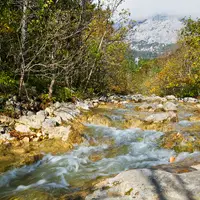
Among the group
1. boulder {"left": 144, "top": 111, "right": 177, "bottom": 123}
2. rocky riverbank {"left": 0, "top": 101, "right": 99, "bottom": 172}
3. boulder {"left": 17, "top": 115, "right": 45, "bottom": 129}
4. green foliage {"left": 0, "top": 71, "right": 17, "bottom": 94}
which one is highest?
green foliage {"left": 0, "top": 71, "right": 17, "bottom": 94}

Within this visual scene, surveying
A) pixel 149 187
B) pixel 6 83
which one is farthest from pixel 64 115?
pixel 149 187

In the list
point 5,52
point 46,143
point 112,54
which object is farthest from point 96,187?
point 112,54

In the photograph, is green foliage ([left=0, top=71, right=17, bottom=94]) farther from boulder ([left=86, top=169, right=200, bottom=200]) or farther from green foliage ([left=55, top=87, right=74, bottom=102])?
boulder ([left=86, top=169, right=200, bottom=200])

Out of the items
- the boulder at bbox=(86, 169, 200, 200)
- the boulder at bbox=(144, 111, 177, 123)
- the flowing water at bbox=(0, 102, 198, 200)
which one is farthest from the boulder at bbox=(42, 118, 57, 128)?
the boulder at bbox=(86, 169, 200, 200)

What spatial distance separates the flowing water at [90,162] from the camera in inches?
226

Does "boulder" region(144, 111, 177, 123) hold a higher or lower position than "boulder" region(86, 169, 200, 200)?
lower

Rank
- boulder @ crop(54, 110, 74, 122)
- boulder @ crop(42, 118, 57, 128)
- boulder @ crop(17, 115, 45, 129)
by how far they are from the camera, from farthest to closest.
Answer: boulder @ crop(54, 110, 74, 122) → boulder @ crop(42, 118, 57, 128) → boulder @ crop(17, 115, 45, 129)

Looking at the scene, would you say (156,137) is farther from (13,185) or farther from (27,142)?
(13,185)

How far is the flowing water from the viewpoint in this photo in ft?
18.8

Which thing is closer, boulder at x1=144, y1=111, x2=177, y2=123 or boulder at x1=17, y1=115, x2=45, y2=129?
boulder at x1=17, y1=115, x2=45, y2=129

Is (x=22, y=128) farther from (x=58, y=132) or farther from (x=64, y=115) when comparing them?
(x=64, y=115)

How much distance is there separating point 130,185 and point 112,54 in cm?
1955

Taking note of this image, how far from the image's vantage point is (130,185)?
390 cm

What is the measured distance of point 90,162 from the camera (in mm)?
7301
